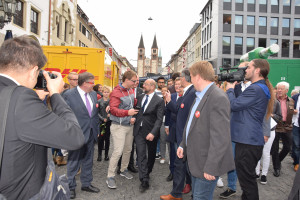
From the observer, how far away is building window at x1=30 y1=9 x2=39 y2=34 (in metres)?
14.9

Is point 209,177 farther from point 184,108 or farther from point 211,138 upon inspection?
point 184,108

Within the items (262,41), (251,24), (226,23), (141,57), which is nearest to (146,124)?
(226,23)

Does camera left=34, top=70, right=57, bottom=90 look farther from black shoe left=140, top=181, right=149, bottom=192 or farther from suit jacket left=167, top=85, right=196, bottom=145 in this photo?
black shoe left=140, top=181, right=149, bottom=192

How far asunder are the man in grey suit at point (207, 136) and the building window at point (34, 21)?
15.5 meters

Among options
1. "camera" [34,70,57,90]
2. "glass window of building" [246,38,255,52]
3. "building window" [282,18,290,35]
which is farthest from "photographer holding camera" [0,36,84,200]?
"building window" [282,18,290,35]

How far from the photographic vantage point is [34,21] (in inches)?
604

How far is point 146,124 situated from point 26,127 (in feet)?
11.0

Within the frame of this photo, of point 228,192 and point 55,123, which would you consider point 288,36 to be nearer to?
point 228,192

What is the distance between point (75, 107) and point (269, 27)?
38194mm

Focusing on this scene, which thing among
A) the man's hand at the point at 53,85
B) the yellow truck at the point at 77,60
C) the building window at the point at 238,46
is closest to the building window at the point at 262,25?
the building window at the point at 238,46

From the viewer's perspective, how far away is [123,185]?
4613mm

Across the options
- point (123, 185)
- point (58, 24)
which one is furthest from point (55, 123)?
point (58, 24)

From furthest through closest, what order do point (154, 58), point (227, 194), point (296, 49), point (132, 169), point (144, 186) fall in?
1. point (154, 58)
2. point (296, 49)
3. point (132, 169)
4. point (144, 186)
5. point (227, 194)

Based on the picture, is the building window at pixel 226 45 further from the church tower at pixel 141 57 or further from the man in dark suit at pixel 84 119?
the church tower at pixel 141 57
